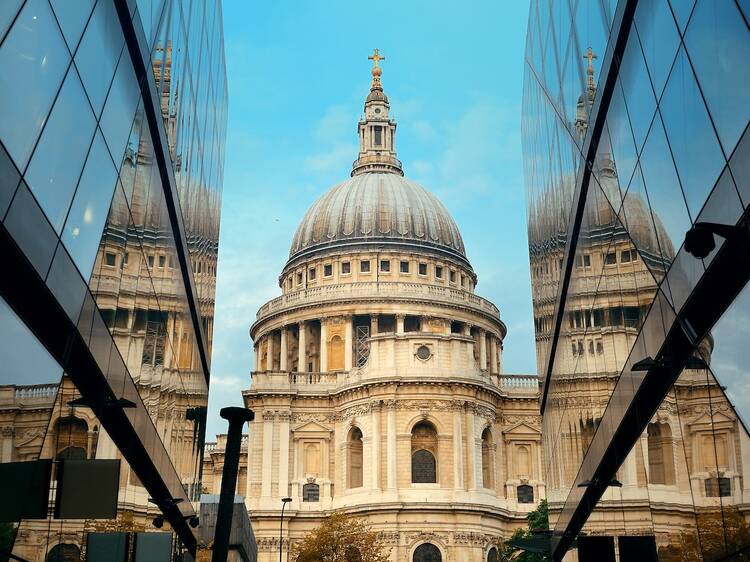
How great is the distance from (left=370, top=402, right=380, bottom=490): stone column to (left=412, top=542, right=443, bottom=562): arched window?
538 centimetres

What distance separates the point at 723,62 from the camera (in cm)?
1034

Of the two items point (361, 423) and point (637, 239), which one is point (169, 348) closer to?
point (637, 239)

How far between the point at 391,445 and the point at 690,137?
224 ft

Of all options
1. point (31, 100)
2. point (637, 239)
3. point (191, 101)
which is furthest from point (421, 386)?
point (31, 100)

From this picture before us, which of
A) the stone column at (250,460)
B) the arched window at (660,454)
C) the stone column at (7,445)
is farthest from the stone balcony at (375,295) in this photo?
the stone column at (7,445)

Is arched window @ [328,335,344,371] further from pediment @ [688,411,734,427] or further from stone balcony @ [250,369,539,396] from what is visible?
pediment @ [688,411,734,427]

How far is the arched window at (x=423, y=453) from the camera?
79.4m

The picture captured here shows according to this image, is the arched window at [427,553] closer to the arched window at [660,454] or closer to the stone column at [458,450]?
the stone column at [458,450]

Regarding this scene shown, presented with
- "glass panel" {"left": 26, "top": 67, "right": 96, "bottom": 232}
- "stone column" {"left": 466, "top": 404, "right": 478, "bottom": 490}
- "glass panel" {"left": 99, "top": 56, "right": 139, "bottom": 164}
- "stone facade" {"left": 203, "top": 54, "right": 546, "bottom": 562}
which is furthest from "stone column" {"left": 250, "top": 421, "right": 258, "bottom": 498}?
"glass panel" {"left": 26, "top": 67, "right": 96, "bottom": 232}

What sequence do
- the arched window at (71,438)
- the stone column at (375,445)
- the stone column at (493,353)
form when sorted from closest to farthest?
1. the arched window at (71,438)
2. the stone column at (375,445)
3. the stone column at (493,353)

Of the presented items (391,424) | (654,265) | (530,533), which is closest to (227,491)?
(654,265)

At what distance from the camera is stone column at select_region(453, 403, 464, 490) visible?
78.2 metres

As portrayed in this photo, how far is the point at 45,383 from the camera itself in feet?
42.6

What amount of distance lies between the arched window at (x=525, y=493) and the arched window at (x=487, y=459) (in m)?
2.83
